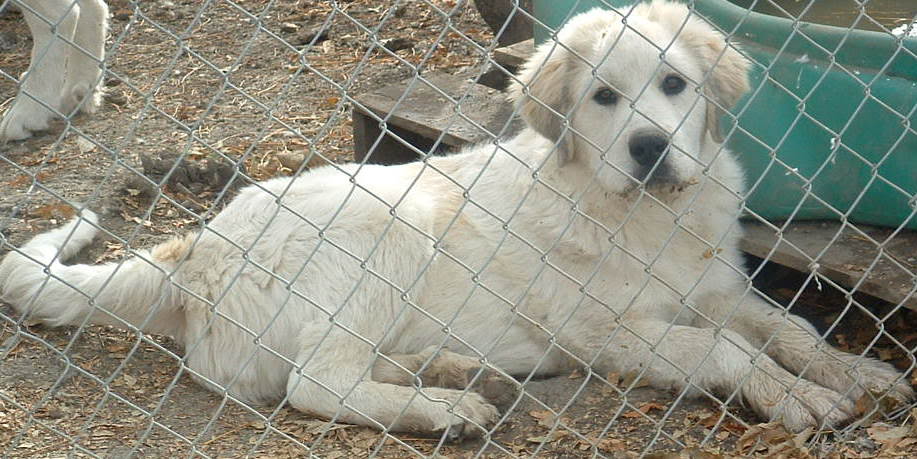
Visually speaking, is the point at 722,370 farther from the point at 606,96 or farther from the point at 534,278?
the point at 606,96

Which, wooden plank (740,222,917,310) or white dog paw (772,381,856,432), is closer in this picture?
white dog paw (772,381,856,432)

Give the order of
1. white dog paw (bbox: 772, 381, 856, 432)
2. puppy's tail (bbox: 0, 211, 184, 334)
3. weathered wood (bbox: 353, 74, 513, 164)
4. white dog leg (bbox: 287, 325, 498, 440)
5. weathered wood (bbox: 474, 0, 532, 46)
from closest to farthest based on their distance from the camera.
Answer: white dog paw (bbox: 772, 381, 856, 432), white dog leg (bbox: 287, 325, 498, 440), puppy's tail (bbox: 0, 211, 184, 334), weathered wood (bbox: 353, 74, 513, 164), weathered wood (bbox: 474, 0, 532, 46)

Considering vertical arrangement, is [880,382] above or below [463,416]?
above

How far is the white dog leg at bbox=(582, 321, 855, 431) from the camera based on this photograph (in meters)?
3.24

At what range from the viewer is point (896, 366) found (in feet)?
11.8

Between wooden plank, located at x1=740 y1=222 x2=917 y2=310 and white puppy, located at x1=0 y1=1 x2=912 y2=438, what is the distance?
0.17m

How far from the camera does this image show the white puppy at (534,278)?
3387 millimetres

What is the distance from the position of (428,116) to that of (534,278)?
5.48ft

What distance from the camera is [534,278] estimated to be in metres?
3.46

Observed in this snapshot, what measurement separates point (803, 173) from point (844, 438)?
110 cm

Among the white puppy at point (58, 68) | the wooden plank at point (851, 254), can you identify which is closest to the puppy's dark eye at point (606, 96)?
the wooden plank at point (851, 254)

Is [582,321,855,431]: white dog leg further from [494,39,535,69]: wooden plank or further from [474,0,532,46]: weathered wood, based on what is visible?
[474,0,532,46]: weathered wood

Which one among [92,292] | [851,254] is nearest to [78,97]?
[92,292]

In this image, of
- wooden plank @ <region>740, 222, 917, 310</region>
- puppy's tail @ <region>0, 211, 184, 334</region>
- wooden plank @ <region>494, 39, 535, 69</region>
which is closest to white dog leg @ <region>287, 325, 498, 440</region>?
puppy's tail @ <region>0, 211, 184, 334</region>
